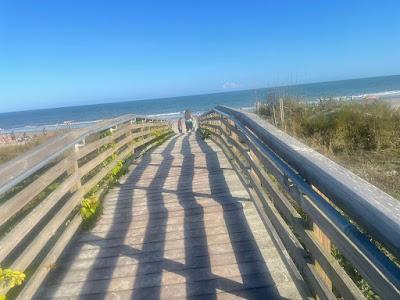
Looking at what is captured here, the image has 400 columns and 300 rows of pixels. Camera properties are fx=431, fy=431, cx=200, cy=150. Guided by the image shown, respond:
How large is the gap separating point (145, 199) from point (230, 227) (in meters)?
1.69

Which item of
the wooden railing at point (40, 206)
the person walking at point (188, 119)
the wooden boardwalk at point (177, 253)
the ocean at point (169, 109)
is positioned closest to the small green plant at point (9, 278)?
the wooden railing at point (40, 206)

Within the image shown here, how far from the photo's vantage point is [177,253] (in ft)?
12.6

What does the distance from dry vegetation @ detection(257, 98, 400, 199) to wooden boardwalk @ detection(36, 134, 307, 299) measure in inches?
103

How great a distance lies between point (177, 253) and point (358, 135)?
256 inches

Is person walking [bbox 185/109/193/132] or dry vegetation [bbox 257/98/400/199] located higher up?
dry vegetation [bbox 257/98/400/199]

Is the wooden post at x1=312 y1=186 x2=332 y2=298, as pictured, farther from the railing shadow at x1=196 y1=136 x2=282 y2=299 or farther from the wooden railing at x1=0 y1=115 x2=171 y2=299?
the wooden railing at x1=0 y1=115 x2=171 y2=299

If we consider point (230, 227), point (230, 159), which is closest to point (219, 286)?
point (230, 227)

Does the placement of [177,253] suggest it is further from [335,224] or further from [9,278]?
[335,224]

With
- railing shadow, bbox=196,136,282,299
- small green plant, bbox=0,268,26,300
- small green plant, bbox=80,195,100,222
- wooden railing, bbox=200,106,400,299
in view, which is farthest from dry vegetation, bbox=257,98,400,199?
small green plant, bbox=0,268,26,300

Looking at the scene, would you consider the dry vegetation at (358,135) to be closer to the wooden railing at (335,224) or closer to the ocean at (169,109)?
the wooden railing at (335,224)

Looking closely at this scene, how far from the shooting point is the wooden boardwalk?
3.22 m

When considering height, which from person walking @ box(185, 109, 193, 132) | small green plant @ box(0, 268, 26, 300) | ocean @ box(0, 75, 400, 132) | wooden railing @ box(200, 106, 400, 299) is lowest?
ocean @ box(0, 75, 400, 132)

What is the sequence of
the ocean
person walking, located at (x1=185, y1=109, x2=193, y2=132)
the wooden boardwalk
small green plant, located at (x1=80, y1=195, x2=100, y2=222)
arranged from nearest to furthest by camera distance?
the wooden boardwalk, small green plant, located at (x1=80, y1=195, x2=100, y2=222), person walking, located at (x1=185, y1=109, x2=193, y2=132), the ocean

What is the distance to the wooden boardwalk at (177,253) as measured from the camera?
3.22 metres
